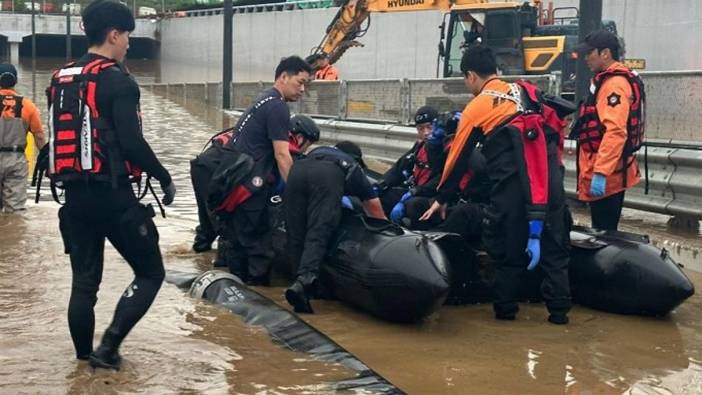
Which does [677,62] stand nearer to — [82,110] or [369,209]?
[369,209]

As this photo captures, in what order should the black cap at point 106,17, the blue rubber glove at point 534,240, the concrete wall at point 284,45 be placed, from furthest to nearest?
the concrete wall at point 284,45, the blue rubber glove at point 534,240, the black cap at point 106,17

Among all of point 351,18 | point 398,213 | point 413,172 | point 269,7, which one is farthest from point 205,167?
point 269,7

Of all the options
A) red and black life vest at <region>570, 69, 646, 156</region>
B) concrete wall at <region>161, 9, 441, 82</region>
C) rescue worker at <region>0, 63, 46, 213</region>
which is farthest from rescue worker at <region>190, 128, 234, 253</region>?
concrete wall at <region>161, 9, 441, 82</region>

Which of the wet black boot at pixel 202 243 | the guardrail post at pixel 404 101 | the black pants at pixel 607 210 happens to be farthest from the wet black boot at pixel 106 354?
the guardrail post at pixel 404 101

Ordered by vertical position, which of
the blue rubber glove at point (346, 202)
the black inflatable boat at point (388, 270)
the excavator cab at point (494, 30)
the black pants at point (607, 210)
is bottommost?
the black inflatable boat at point (388, 270)

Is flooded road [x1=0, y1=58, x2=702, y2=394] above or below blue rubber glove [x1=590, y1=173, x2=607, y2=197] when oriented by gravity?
below

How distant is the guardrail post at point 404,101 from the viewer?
15266 mm

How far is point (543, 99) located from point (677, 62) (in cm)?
2373

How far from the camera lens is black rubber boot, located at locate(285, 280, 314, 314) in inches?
245

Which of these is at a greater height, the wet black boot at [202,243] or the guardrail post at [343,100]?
the guardrail post at [343,100]

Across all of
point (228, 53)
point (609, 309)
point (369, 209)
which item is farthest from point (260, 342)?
point (228, 53)

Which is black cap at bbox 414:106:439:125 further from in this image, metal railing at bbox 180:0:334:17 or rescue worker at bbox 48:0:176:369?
metal railing at bbox 180:0:334:17

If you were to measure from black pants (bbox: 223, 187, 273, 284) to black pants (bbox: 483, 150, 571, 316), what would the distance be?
181 cm

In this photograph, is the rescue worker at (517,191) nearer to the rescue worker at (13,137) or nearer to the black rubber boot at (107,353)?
the black rubber boot at (107,353)
